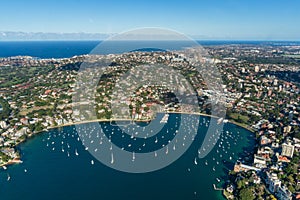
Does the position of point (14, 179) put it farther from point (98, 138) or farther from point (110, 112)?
point (110, 112)

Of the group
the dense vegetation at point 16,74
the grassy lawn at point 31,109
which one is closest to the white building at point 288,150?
the grassy lawn at point 31,109

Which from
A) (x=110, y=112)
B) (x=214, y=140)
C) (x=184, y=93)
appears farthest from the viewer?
(x=184, y=93)

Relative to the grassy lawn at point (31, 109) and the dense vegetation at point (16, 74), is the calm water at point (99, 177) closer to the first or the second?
the grassy lawn at point (31, 109)

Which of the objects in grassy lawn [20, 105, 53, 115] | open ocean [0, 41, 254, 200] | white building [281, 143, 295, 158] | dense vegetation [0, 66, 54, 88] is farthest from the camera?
dense vegetation [0, 66, 54, 88]

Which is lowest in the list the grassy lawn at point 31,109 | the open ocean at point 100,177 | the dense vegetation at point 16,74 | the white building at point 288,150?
the open ocean at point 100,177

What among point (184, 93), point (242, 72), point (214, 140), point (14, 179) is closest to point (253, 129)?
point (214, 140)

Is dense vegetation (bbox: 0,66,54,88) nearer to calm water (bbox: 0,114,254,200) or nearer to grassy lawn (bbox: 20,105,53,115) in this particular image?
grassy lawn (bbox: 20,105,53,115)

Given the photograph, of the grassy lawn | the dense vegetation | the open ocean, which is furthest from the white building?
the dense vegetation
